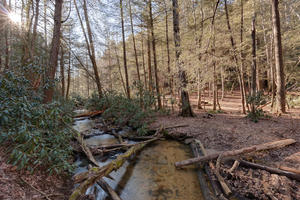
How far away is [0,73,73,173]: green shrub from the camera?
2.56m

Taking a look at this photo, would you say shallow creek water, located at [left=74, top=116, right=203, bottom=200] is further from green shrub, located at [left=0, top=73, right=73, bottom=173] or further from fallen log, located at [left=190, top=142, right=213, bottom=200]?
green shrub, located at [left=0, top=73, right=73, bottom=173]

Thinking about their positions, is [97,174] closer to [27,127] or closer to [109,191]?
[109,191]

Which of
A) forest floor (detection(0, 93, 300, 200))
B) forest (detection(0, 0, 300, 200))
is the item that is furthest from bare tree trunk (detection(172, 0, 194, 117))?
forest floor (detection(0, 93, 300, 200))

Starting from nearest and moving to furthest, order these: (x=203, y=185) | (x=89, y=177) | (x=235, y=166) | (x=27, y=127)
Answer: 1. (x=27, y=127)
2. (x=89, y=177)
3. (x=203, y=185)
4. (x=235, y=166)

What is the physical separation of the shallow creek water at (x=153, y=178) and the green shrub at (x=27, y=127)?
1.38 meters

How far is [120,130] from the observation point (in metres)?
8.88

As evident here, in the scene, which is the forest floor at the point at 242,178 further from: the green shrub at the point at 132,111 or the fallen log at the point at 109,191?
the green shrub at the point at 132,111

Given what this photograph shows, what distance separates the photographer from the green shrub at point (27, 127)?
2.56 meters

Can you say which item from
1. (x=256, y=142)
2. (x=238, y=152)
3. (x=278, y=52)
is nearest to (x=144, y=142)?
(x=238, y=152)

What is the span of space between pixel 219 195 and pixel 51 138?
3.80 metres

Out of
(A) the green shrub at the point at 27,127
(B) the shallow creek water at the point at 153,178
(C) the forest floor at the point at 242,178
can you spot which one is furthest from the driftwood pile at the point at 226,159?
(A) the green shrub at the point at 27,127

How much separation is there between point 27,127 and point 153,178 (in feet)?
10.7

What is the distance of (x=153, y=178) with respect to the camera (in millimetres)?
4246

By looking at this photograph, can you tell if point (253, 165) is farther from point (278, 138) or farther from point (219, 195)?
point (278, 138)
